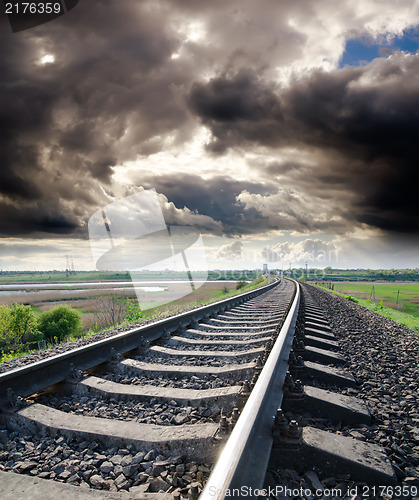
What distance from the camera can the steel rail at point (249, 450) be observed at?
4.21 ft

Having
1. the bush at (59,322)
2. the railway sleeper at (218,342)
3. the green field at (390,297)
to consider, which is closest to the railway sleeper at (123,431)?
the railway sleeper at (218,342)

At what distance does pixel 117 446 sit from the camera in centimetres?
208

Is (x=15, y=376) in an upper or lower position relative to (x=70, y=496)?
upper

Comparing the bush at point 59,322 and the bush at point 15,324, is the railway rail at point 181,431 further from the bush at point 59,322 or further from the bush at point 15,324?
the bush at point 59,322

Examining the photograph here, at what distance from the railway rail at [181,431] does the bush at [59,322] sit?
33.4 m

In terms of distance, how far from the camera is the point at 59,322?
33.6 meters

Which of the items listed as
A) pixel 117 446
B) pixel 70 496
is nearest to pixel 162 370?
pixel 117 446

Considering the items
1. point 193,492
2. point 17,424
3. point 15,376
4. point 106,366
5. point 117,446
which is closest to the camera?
point 193,492

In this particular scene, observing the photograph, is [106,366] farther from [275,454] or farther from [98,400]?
[275,454]

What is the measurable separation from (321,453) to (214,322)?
Result: 518 centimetres

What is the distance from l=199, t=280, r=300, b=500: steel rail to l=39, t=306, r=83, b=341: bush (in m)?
35.2

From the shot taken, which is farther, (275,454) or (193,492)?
(275,454)

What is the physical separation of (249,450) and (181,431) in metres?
0.63

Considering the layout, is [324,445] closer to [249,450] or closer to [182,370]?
[249,450]
